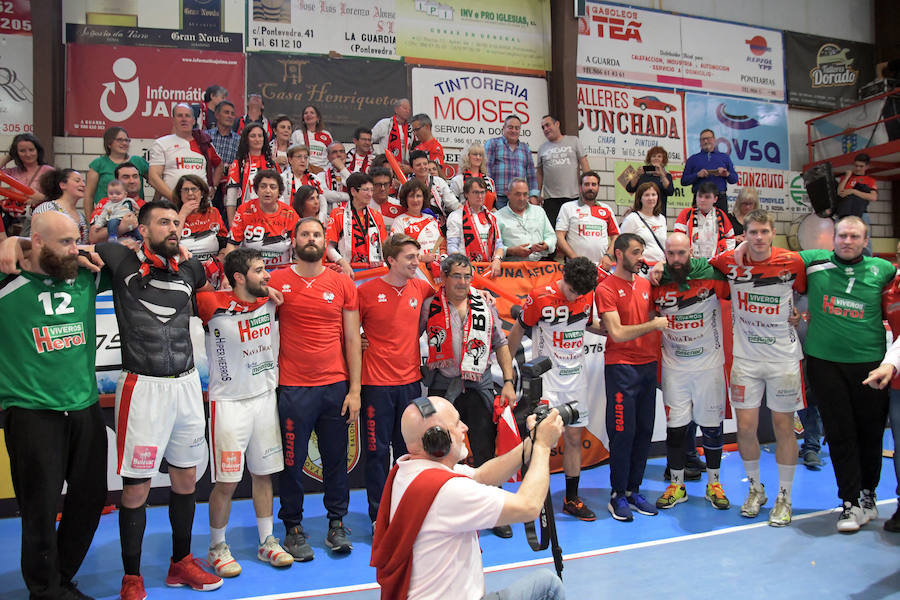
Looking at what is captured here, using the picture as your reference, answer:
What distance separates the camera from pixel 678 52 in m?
13.3

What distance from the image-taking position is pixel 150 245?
13.0 ft

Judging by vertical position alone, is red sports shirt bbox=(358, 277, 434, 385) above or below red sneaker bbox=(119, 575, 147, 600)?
above

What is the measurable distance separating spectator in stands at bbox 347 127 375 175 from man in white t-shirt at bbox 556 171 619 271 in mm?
2771

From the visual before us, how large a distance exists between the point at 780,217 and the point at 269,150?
11.5 meters

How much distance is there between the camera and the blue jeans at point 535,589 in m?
2.40

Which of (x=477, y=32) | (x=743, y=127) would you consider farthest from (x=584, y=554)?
(x=743, y=127)

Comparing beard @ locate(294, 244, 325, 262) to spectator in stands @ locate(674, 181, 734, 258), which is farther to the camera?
spectator in stands @ locate(674, 181, 734, 258)

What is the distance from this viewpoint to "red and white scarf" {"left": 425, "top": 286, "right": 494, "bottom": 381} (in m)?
4.80

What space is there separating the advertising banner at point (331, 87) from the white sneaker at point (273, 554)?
758 centimetres

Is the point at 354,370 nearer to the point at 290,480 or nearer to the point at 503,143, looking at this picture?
the point at 290,480

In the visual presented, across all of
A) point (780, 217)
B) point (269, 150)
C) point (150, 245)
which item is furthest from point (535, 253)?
point (780, 217)

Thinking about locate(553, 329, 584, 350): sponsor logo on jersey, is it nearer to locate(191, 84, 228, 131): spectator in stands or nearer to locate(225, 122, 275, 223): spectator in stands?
locate(225, 122, 275, 223): spectator in stands

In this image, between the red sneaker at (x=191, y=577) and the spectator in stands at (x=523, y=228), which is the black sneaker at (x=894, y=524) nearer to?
the spectator in stands at (x=523, y=228)

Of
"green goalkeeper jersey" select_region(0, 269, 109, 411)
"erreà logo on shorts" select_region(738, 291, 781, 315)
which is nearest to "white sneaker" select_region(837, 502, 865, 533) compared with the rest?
"erreà logo on shorts" select_region(738, 291, 781, 315)
